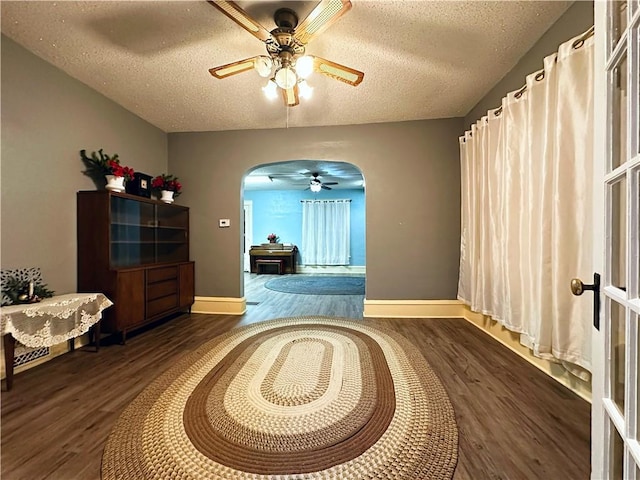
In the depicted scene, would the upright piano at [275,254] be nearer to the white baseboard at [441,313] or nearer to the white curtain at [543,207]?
the white baseboard at [441,313]

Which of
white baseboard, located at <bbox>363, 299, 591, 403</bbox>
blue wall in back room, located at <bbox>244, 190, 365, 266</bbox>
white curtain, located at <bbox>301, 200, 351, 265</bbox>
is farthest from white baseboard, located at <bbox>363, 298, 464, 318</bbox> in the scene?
blue wall in back room, located at <bbox>244, 190, 365, 266</bbox>

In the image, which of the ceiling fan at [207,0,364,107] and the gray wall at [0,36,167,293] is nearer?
the ceiling fan at [207,0,364,107]

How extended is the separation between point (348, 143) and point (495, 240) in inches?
81.6

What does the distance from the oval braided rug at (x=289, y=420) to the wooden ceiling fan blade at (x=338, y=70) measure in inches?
83.9

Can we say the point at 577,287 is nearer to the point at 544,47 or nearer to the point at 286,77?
the point at 286,77


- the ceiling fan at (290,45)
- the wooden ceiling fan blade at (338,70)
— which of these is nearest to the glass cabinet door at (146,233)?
the ceiling fan at (290,45)

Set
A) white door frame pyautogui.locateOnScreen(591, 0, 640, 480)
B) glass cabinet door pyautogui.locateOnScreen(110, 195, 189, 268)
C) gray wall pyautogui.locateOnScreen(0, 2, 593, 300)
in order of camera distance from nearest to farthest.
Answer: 1. white door frame pyautogui.locateOnScreen(591, 0, 640, 480)
2. gray wall pyautogui.locateOnScreen(0, 2, 593, 300)
3. glass cabinet door pyautogui.locateOnScreen(110, 195, 189, 268)

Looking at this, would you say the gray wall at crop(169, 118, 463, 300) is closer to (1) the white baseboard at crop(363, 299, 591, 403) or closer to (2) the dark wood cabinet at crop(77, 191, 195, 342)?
(1) the white baseboard at crop(363, 299, 591, 403)

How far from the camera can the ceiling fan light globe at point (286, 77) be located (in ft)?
6.08

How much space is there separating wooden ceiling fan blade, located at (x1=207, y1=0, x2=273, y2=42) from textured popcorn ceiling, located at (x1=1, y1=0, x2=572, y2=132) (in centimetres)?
19

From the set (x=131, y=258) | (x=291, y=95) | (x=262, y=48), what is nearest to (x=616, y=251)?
(x=291, y=95)

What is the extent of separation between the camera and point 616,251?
2.32ft

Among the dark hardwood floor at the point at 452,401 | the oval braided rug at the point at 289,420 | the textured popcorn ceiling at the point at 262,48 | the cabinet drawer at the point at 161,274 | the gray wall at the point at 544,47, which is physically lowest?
the dark hardwood floor at the point at 452,401

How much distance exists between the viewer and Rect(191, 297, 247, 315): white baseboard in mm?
3609
